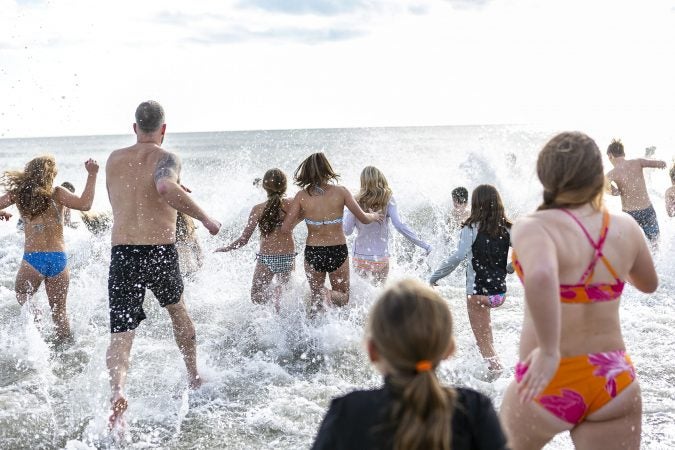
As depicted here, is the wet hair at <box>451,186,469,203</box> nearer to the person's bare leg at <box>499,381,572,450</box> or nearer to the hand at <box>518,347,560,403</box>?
the person's bare leg at <box>499,381,572,450</box>

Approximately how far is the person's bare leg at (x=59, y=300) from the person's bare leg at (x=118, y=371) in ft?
7.46

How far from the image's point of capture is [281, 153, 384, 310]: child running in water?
19.9 feet

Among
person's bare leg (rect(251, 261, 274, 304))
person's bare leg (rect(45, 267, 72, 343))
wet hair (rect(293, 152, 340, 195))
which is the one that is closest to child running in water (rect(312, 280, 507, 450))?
wet hair (rect(293, 152, 340, 195))

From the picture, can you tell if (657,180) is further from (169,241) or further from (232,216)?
(169,241)

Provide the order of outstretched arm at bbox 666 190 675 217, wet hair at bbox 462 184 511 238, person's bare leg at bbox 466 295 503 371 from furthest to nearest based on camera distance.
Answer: outstretched arm at bbox 666 190 675 217 < person's bare leg at bbox 466 295 503 371 < wet hair at bbox 462 184 511 238

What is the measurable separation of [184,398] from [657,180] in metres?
23.9

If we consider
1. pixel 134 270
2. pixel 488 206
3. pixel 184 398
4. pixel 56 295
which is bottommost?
pixel 184 398

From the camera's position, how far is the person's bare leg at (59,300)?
6.26 m

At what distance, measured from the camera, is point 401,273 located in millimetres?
9188

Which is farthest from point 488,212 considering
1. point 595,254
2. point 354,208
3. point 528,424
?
point 528,424

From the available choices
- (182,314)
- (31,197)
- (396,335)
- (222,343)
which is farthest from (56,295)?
(396,335)

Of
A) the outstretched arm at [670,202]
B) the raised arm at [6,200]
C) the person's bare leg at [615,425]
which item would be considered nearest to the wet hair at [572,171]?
the person's bare leg at [615,425]

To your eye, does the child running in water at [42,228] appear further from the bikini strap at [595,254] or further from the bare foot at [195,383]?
the bikini strap at [595,254]

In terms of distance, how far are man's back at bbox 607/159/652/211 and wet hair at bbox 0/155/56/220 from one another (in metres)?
6.60
